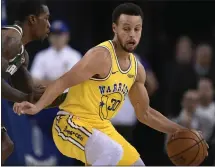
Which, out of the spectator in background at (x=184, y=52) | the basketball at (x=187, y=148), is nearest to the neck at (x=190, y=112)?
the spectator in background at (x=184, y=52)

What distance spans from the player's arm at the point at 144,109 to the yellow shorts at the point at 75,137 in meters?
0.54

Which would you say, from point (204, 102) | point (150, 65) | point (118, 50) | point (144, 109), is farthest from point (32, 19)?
point (150, 65)

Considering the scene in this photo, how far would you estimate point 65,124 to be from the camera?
707cm

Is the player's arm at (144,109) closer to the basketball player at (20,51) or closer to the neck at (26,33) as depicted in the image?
the basketball player at (20,51)

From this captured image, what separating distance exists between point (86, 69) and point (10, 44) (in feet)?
2.52

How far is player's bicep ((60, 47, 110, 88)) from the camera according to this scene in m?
6.83

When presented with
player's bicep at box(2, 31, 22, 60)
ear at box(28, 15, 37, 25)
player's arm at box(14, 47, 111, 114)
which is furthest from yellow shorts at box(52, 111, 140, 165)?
ear at box(28, 15, 37, 25)

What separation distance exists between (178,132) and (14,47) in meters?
1.97

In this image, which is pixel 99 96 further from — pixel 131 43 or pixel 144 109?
pixel 144 109

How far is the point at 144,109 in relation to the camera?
24.9 ft

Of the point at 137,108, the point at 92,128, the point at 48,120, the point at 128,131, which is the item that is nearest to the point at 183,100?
the point at 128,131

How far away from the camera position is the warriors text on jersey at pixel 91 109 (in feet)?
23.0

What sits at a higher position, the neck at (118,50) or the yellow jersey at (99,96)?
the neck at (118,50)

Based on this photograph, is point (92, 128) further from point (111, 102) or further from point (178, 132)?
point (178, 132)
